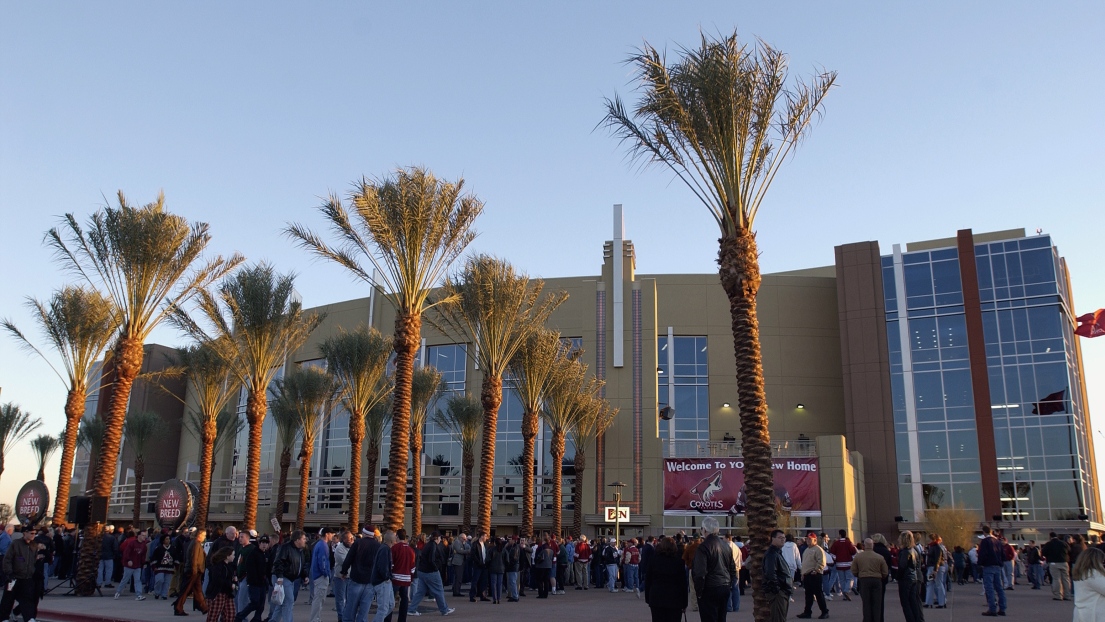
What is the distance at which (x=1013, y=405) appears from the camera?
139 feet

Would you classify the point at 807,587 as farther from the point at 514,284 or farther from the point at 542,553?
the point at 514,284

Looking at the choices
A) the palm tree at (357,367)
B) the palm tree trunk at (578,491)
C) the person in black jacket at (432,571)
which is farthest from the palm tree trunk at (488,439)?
the palm tree trunk at (578,491)

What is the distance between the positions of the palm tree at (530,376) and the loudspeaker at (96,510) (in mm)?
14732

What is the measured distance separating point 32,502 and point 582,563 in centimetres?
1639

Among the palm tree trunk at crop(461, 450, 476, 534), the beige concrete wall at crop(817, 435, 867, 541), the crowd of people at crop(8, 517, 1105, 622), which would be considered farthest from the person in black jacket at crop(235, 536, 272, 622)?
the beige concrete wall at crop(817, 435, 867, 541)

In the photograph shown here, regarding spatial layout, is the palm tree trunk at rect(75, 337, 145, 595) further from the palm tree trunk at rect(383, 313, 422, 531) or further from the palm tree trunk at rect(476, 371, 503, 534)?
the palm tree trunk at rect(476, 371, 503, 534)

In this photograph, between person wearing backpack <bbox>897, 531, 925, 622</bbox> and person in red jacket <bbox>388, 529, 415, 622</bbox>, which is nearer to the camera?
person wearing backpack <bbox>897, 531, 925, 622</bbox>

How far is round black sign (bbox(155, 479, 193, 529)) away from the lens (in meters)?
19.8

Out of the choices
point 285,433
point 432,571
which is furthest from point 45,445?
point 432,571

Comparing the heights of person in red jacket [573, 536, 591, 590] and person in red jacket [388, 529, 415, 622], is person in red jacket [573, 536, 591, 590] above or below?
below

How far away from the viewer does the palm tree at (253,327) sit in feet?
91.2

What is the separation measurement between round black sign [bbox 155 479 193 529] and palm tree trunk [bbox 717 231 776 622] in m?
13.0

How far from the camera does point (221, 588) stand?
1270cm

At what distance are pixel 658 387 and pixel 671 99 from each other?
30.8m
